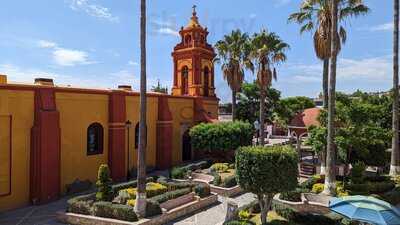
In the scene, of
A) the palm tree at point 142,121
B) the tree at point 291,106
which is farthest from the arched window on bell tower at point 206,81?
the palm tree at point 142,121

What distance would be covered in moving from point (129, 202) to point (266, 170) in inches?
289

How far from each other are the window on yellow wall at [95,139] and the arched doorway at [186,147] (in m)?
9.53

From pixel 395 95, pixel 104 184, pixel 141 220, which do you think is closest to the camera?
pixel 141 220

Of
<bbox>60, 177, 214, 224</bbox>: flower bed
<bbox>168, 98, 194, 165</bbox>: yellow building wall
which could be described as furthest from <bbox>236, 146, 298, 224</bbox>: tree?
<bbox>168, 98, 194, 165</bbox>: yellow building wall

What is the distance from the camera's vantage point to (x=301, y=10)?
994 inches

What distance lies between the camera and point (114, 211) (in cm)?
1602

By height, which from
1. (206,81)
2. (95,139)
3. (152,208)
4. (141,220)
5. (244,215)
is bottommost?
(141,220)

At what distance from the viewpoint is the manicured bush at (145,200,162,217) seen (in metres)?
16.4

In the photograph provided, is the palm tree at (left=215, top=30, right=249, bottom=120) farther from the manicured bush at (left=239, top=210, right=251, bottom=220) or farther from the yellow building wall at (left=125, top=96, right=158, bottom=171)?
the manicured bush at (left=239, top=210, right=251, bottom=220)

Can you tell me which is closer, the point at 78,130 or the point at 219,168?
the point at 78,130

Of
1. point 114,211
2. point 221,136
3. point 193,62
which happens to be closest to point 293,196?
point 114,211

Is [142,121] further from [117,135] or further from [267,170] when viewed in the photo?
[117,135]

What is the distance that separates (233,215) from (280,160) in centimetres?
326

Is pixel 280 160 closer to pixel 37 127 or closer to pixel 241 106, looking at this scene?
pixel 37 127
